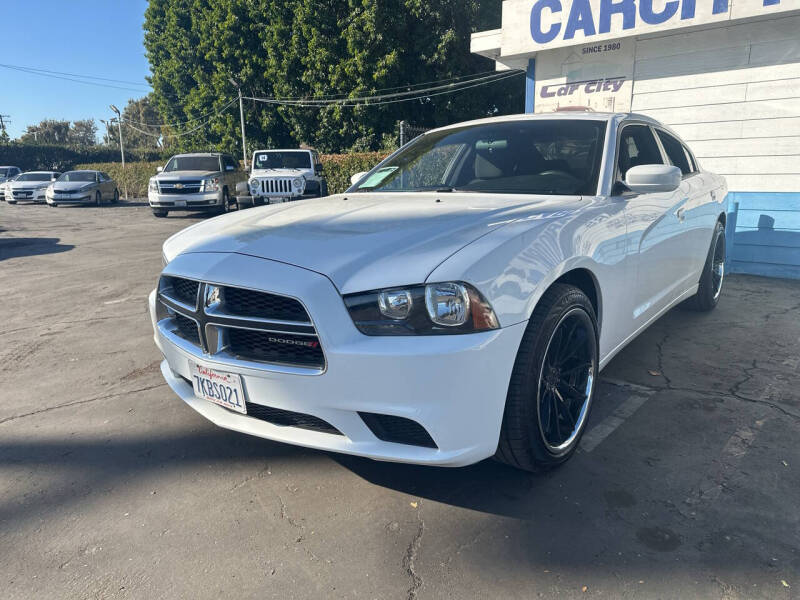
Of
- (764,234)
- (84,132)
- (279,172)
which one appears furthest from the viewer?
(84,132)

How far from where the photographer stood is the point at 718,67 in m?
7.39

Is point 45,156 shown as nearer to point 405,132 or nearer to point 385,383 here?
point 405,132

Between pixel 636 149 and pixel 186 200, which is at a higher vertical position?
pixel 636 149

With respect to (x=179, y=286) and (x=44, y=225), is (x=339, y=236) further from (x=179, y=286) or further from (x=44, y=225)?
(x=44, y=225)

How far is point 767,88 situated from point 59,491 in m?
8.22

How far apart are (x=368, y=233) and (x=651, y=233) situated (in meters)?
1.85

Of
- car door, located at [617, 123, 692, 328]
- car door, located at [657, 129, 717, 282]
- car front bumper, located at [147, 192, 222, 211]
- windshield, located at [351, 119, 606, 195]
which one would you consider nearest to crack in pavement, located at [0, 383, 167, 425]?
windshield, located at [351, 119, 606, 195]

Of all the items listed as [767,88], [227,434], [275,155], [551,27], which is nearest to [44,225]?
[275,155]

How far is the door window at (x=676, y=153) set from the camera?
4.31m

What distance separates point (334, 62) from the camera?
23422 millimetres

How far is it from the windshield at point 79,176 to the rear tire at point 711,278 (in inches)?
843

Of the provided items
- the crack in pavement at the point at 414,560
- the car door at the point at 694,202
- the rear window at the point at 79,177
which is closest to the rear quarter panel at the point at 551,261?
the crack in pavement at the point at 414,560

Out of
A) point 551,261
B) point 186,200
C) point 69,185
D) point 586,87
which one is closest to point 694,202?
point 551,261

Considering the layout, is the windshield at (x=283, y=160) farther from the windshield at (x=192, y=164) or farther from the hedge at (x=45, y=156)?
the hedge at (x=45, y=156)
